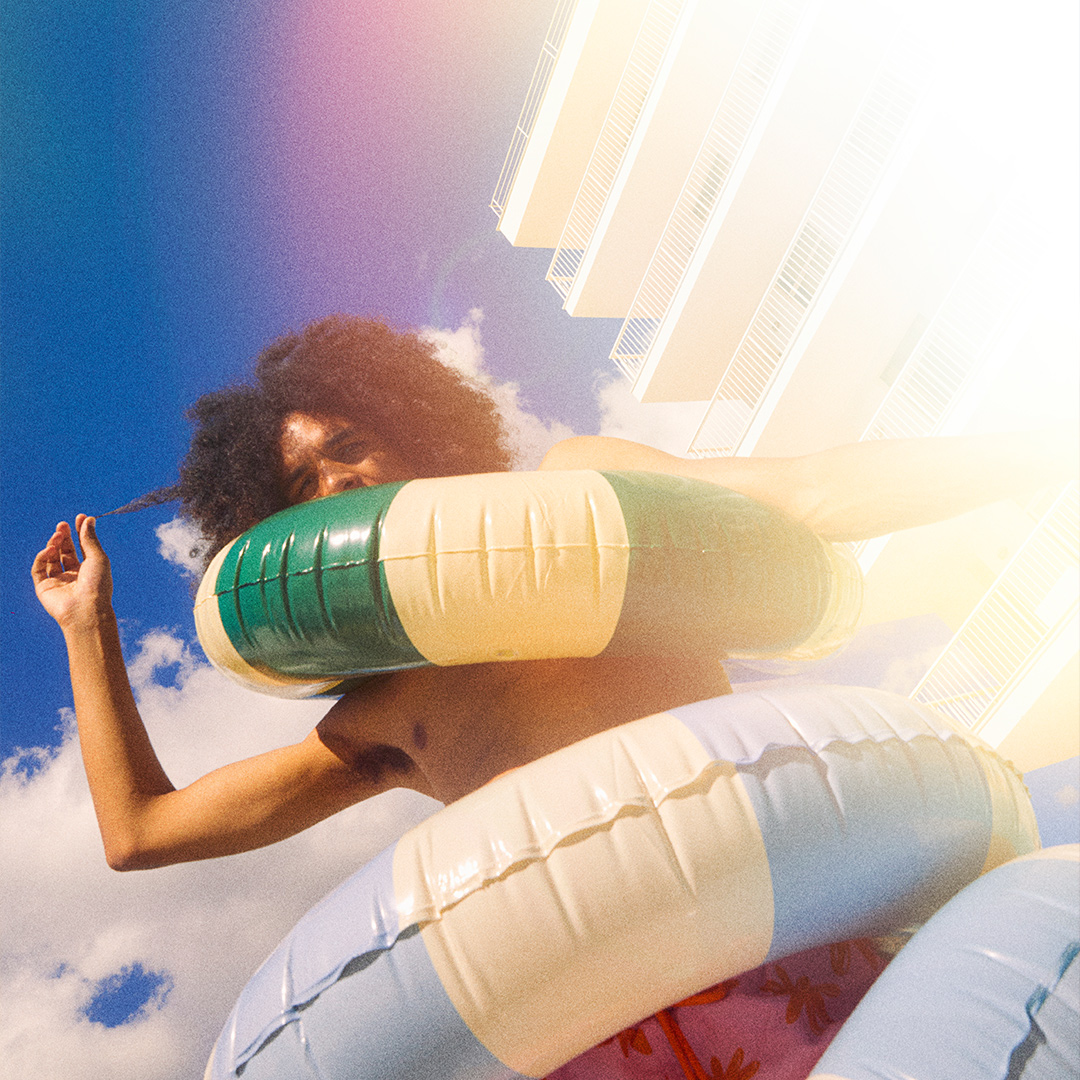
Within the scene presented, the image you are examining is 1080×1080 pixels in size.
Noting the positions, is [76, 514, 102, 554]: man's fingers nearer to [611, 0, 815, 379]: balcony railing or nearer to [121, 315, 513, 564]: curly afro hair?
[121, 315, 513, 564]: curly afro hair

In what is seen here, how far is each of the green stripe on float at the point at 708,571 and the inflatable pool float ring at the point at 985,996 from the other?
1.68 feet

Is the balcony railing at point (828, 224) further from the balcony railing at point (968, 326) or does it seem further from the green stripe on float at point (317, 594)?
the green stripe on float at point (317, 594)

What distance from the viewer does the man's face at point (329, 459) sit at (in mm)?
1737

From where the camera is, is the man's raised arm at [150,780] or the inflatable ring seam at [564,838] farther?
the man's raised arm at [150,780]

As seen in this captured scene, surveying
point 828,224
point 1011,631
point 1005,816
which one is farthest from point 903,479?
point 828,224

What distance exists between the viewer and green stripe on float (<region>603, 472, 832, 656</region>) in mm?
1113

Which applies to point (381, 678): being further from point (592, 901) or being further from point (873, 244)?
point (873, 244)

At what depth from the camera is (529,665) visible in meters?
1.41

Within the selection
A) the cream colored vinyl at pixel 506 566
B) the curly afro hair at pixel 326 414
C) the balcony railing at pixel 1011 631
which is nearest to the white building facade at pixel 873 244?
the balcony railing at pixel 1011 631

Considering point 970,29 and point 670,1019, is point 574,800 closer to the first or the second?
point 670,1019

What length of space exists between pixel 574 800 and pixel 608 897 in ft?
0.41

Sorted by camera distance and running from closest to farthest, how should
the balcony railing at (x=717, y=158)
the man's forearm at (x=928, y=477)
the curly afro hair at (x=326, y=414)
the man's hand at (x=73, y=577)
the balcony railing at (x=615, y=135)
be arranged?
the man's forearm at (x=928, y=477), the man's hand at (x=73, y=577), the curly afro hair at (x=326, y=414), the balcony railing at (x=717, y=158), the balcony railing at (x=615, y=135)

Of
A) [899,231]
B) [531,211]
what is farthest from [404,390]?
[531,211]

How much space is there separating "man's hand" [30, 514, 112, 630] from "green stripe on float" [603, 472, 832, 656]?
1383 millimetres
